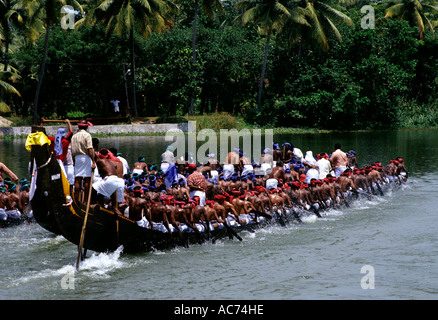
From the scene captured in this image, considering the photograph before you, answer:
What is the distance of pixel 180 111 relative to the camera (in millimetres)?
48938

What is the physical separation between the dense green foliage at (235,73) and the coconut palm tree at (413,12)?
0.68m

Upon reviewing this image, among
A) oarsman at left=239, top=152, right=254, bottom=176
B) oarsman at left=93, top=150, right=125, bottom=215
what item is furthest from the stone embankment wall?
oarsman at left=93, top=150, right=125, bottom=215

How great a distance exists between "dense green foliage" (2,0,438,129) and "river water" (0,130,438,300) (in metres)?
26.4

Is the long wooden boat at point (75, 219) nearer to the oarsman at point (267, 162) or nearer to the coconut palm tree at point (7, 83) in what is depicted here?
the oarsman at point (267, 162)

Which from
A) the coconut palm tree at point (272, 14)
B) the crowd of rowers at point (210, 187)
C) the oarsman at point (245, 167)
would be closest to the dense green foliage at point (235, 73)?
the coconut palm tree at point (272, 14)

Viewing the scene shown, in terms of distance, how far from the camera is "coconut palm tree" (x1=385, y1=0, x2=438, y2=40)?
48469 millimetres

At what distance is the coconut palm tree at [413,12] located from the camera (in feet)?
159

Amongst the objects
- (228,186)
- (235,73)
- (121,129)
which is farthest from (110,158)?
(235,73)

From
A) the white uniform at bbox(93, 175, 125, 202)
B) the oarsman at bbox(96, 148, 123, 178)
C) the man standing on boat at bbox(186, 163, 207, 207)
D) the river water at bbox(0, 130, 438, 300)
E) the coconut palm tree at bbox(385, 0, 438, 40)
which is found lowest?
the river water at bbox(0, 130, 438, 300)

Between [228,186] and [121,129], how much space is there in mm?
23517
